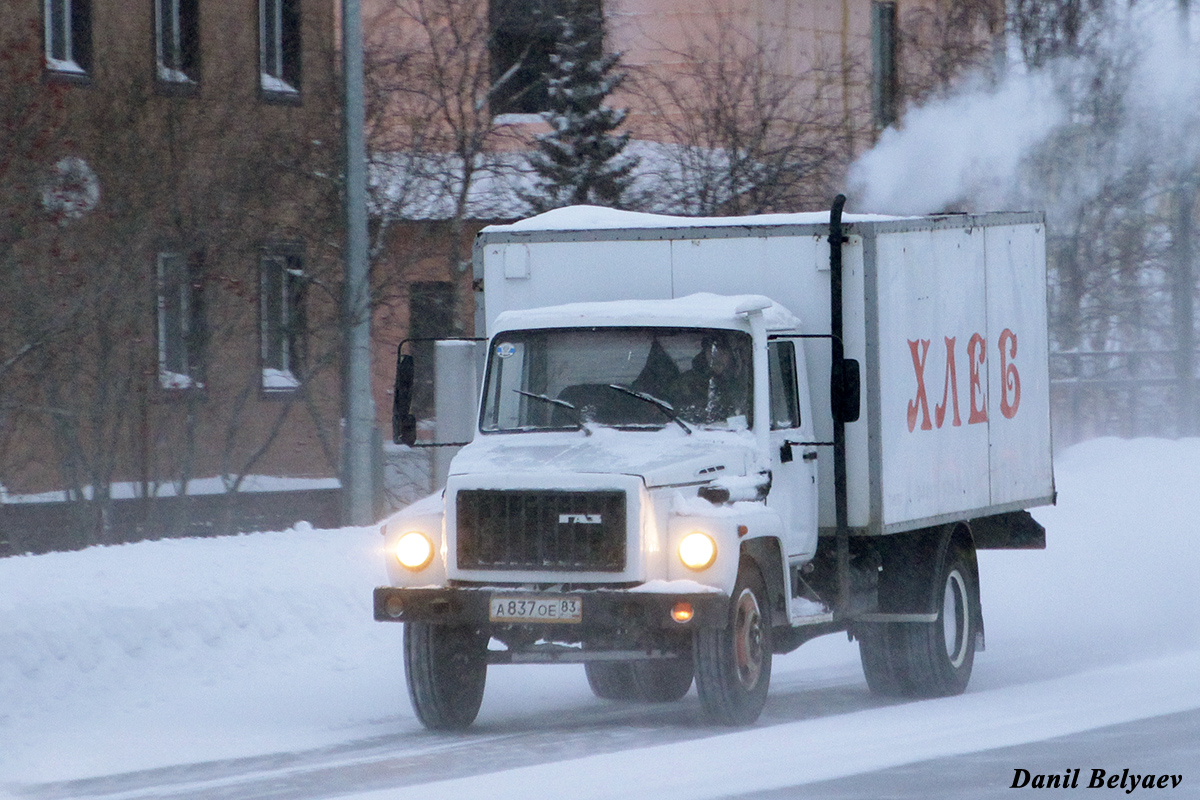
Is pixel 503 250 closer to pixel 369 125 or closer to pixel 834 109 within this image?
pixel 369 125

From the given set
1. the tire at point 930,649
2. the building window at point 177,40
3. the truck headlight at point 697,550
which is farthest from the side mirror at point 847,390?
the building window at point 177,40

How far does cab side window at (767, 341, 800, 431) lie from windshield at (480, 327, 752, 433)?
8.0 inches

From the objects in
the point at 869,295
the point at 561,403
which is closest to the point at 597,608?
the point at 561,403

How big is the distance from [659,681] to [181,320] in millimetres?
8118

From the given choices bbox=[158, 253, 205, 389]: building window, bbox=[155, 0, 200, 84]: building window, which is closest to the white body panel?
bbox=[158, 253, 205, 389]: building window

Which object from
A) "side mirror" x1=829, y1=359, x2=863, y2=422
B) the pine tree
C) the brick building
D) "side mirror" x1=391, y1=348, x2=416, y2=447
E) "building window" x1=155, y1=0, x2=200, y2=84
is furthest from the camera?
the pine tree

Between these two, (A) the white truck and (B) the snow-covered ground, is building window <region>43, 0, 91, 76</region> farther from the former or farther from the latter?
(A) the white truck

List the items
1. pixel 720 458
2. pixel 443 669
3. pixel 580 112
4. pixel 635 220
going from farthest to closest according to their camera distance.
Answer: pixel 580 112, pixel 635 220, pixel 443 669, pixel 720 458

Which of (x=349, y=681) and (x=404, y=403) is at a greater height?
(x=404, y=403)

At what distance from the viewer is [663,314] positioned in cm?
1178

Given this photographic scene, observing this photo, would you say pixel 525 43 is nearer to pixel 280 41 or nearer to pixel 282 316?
pixel 280 41

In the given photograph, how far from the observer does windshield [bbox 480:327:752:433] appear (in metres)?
11.6

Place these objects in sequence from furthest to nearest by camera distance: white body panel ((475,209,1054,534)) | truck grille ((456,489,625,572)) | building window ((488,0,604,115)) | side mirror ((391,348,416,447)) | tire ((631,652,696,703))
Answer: building window ((488,0,604,115)), tire ((631,652,696,703)), white body panel ((475,209,1054,534)), side mirror ((391,348,416,447)), truck grille ((456,489,625,572))

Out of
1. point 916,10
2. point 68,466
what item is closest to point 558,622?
point 68,466
